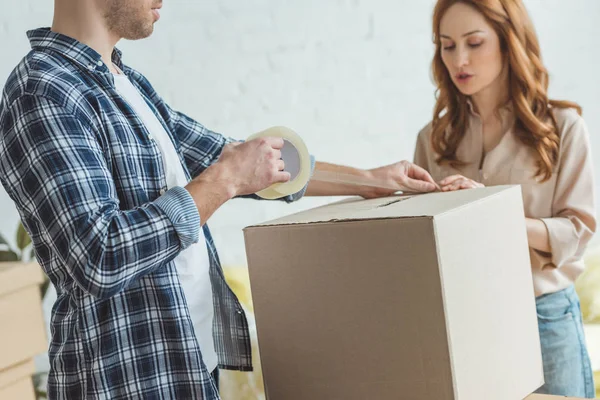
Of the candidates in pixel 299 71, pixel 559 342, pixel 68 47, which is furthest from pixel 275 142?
pixel 299 71

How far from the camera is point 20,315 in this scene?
1.60 meters

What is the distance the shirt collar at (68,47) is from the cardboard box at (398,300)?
0.29 m

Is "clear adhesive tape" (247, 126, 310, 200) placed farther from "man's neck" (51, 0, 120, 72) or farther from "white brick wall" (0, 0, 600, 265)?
"white brick wall" (0, 0, 600, 265)

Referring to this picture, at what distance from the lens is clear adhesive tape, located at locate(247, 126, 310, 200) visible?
986mm

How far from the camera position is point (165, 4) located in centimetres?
230

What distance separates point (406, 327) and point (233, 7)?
5.67 ft

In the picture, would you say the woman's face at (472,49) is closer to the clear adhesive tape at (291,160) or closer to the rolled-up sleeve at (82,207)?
the clear adhesive tape at (291,160)

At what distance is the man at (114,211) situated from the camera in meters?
0.85

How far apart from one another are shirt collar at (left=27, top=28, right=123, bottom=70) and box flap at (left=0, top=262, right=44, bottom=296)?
71cm

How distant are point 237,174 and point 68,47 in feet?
0.89

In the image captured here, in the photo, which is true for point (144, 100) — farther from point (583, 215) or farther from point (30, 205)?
point (583, 215)

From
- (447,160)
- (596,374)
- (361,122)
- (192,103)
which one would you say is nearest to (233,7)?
(192,103)

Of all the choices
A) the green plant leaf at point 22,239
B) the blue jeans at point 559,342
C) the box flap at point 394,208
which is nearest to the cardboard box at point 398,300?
the box flap at point 394,208

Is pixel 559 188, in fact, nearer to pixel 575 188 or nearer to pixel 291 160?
pixel 575 188
